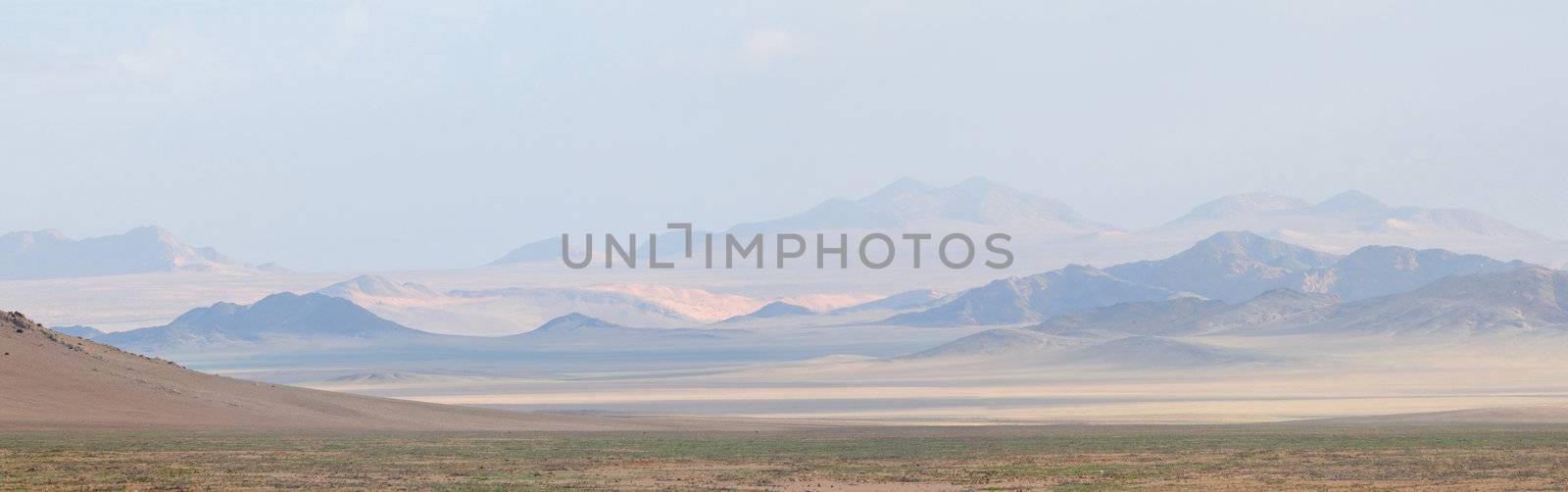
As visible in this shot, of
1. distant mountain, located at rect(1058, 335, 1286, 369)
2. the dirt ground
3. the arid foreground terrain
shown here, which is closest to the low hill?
the arid foreground terrain

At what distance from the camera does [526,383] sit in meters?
185

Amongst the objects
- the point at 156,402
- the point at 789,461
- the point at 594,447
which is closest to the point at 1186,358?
the point at 156,402

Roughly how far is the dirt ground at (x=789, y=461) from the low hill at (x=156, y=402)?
747 centimetres

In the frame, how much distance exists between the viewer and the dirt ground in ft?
129

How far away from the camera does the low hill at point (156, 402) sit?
6981 centimetres

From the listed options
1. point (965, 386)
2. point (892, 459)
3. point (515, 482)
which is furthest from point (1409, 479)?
point (965, 386)

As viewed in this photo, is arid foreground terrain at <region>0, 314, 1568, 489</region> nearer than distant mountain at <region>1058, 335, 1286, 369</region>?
Yes

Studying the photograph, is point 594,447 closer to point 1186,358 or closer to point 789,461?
point 789,461

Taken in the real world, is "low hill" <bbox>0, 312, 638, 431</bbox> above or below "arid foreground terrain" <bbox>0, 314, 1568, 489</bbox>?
above

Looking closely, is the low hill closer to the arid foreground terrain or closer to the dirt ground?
the arid foreground terrain

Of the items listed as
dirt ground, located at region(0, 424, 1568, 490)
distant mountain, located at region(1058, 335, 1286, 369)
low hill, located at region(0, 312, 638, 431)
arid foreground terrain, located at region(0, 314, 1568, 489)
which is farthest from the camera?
distant mountain, located at region(1058, 335, 1286, 369)

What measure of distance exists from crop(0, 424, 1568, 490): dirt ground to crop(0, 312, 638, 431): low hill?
24.5 ft

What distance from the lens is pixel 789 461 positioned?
1934 inches

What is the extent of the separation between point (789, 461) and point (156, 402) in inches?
1394
